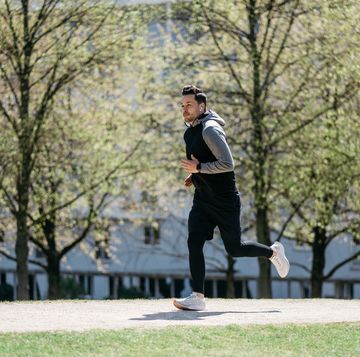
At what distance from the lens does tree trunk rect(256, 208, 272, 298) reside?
92.3 feet

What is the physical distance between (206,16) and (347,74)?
3.76 m

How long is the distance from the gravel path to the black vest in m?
1.23

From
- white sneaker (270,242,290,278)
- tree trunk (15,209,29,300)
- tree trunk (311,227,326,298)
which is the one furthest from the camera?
tree trunk (311,227,326,298)

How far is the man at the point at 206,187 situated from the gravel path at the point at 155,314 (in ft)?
1.76

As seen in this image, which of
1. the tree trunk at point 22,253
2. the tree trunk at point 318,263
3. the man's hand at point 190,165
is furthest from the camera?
the tree trunk at point 318,263

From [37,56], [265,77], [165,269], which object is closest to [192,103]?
[37,56]

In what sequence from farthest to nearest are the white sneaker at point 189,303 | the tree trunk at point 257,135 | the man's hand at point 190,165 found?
the tree trunk at point 257,135 < the white sneaker at point 189,303 < the man's hand at point 190,165

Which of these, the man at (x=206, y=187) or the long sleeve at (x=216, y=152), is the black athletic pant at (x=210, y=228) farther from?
the long sleeve at (x=216, y=152)

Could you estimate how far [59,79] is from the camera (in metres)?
27.2

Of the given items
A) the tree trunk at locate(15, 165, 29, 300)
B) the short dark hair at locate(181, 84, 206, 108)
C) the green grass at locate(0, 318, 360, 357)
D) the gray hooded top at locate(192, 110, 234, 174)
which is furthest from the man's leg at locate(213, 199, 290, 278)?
the tree trunk at locate(15, 165, 29, 300)

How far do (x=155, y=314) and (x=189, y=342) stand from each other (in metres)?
2.02

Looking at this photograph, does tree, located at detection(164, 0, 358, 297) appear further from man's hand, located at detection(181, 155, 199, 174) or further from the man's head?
man's hand, located at detection(181, 155, 199, 174)

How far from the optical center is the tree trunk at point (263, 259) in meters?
28.1

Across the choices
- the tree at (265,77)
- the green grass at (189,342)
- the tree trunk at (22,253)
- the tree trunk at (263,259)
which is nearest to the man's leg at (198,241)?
the green grass at (189,342)
